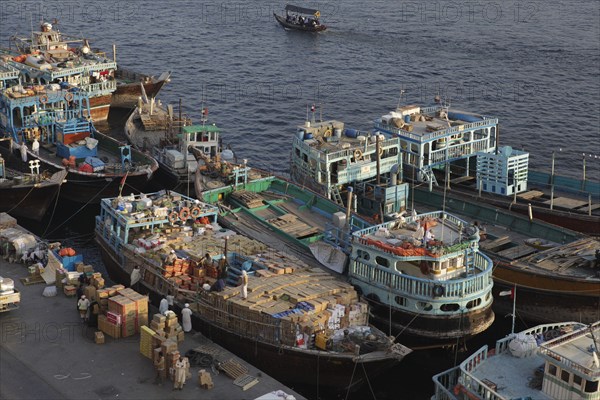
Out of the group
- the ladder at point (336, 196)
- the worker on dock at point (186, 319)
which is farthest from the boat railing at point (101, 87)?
the worker on dock at point (186, 319)

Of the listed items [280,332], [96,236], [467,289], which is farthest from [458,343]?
[96,236]

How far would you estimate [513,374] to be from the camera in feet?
113

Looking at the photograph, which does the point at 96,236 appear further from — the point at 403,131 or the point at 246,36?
the point at 246,36

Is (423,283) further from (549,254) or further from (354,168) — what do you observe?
(354,168)

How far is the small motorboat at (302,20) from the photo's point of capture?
112438mm

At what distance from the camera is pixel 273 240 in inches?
1957

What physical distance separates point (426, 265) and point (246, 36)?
72.2 m

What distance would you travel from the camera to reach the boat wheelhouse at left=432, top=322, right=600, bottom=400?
104ft

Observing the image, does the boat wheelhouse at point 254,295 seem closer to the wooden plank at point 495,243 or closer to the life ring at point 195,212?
the life ring at point 195,212

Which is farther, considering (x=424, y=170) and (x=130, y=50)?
(x=130, y=50)

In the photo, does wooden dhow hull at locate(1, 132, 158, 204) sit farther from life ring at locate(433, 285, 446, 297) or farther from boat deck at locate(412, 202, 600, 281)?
life ring at locate(433, 285, 446, 297)

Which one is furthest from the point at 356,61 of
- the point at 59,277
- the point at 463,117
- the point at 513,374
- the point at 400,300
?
the point at 513,374

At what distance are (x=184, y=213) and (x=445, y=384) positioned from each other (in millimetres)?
17628

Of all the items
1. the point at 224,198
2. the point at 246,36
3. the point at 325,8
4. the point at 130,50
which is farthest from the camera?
the point at 325,8
